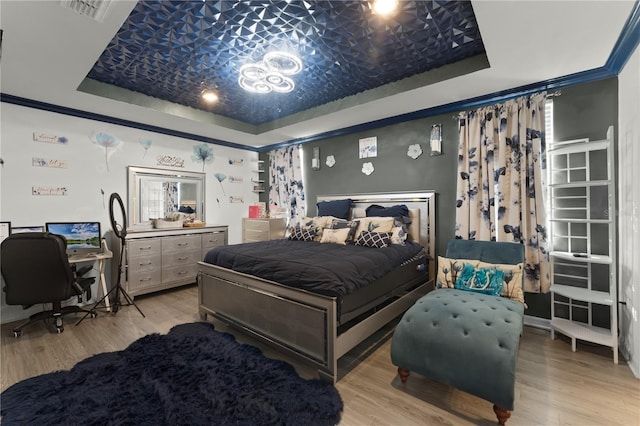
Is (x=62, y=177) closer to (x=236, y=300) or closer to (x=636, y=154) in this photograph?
(x=236, y=300)

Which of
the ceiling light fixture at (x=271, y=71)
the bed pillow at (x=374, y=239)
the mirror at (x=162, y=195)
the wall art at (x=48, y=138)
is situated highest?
the ceiling light fixture at (x=271, y=71)

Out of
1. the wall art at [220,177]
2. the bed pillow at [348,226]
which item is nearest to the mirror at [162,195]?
the wall art at [220,177]

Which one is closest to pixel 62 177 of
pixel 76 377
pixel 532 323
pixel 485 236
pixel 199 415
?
pixel 76 377

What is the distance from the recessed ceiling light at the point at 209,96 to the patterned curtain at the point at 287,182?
5.98 ft

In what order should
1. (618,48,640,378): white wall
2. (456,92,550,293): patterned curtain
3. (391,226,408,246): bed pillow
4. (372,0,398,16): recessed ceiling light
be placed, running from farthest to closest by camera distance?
(391,226,408,246): bed pillow → (456,92,550,293): patterned curtain → (618,48,640,378): white wall → (372,0,398,16): recessed ceiling light

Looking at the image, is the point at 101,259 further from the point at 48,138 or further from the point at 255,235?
the point at 255,235

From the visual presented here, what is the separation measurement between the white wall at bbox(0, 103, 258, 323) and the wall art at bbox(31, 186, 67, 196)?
0.10 feet

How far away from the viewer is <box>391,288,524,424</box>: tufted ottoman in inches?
Result: 61.9

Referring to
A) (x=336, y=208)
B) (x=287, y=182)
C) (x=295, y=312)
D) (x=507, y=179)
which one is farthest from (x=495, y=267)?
(x=287, y=182)

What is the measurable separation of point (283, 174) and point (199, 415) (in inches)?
171

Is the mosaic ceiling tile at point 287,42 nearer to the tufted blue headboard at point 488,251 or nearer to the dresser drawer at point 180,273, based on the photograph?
the tufted blue headboard at point 488,251

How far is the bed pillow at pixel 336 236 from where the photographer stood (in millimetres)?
3560

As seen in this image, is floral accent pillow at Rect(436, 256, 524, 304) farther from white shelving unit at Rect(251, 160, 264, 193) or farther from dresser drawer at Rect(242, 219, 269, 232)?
white shelving unit at Rect(251, 160, 264, 193)

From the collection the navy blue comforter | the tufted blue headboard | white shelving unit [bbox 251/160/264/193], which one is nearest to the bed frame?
the navy blue comforter
